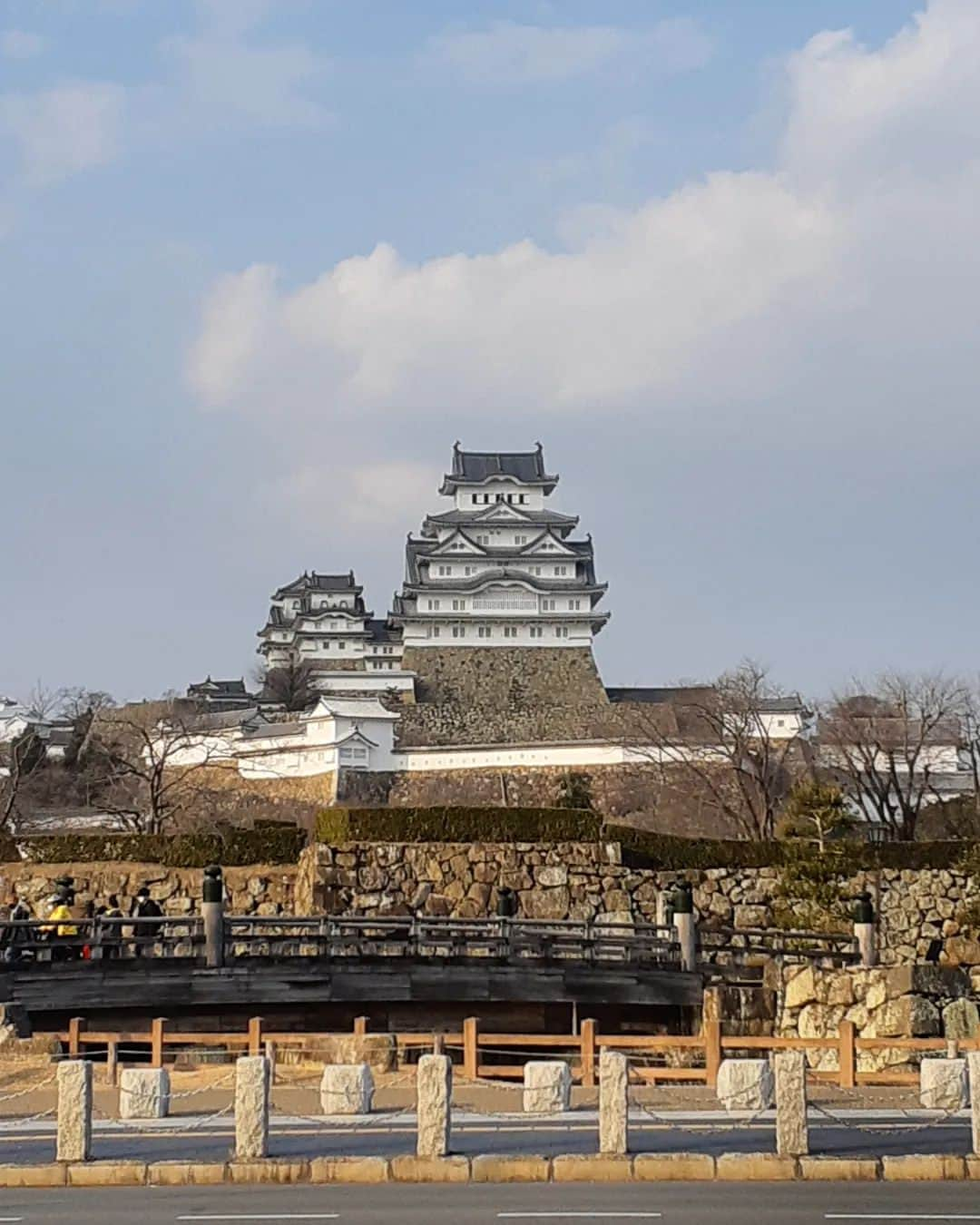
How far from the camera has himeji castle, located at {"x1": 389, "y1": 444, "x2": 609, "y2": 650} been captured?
73.1 meters

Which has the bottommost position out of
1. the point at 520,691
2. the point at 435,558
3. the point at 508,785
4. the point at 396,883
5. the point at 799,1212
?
the point at 799,1212

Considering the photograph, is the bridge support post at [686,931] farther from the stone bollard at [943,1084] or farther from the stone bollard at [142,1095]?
the stone bollard at [142,1095]

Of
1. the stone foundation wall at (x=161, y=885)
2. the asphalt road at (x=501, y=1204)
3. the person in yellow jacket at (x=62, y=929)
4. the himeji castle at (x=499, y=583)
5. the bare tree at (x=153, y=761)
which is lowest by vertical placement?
the asphalt road at (x=501, y=1204)

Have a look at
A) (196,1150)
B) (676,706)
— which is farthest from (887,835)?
(196,1150)

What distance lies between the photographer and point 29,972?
22750 mm

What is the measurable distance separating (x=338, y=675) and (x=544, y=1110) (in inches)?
2342

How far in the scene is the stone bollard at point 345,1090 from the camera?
15.1 meters

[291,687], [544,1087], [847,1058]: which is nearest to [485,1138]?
[544,1087]

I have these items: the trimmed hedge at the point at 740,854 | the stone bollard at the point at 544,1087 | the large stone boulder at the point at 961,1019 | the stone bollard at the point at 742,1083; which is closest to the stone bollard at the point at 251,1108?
the stone bollard at the point at 544,1087

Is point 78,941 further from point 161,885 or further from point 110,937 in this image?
point 161,885

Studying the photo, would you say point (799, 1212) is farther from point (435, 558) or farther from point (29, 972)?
point (435, 558)

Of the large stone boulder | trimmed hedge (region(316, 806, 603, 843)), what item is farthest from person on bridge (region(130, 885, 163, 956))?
the large stone boulder

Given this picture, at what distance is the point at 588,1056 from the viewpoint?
704 inches

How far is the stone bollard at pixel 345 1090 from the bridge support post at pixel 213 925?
8635 mm
